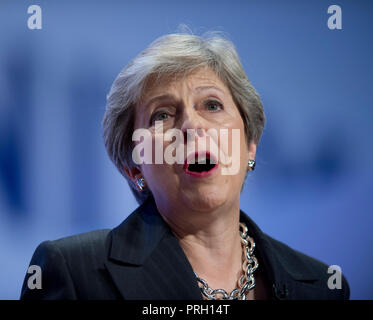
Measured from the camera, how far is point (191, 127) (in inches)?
52.3

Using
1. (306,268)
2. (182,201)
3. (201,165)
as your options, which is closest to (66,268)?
(182,201)

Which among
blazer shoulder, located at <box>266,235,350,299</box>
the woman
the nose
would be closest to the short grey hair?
the woman

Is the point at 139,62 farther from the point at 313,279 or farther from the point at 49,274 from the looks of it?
the point at 313,279

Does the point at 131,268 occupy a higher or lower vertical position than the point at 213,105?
lower

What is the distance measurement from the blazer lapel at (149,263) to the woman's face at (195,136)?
0.10m

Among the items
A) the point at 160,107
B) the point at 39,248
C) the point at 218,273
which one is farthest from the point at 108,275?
the point at 160,107

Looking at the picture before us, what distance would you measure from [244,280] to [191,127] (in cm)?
49

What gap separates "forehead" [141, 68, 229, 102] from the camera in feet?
4.61

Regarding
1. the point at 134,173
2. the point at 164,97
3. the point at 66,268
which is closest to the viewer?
the point at 66,268

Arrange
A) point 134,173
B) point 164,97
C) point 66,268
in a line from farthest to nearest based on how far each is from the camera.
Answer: point 134,173 < point 164,97 < point 66,268

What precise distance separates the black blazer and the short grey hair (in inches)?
8.6

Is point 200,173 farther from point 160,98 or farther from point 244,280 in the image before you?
point 244,280

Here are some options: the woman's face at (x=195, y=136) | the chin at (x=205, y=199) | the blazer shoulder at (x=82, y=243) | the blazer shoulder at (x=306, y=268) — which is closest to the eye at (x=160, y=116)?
the woman's face at (x=195, y=136)

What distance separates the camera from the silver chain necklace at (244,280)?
1357mm
